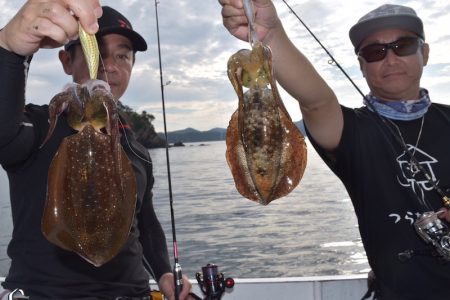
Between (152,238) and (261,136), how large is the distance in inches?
87.0

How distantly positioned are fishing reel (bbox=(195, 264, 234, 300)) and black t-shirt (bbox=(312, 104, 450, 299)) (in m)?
1.63

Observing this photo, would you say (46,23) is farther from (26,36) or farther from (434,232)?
(434,232)

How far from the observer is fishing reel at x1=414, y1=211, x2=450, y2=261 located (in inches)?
110

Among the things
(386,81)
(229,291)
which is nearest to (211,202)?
(229,291)

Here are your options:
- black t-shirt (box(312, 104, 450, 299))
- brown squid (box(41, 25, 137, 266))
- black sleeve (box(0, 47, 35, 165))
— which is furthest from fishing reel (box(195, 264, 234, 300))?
brown squid (box(41, 25, 137, 266))

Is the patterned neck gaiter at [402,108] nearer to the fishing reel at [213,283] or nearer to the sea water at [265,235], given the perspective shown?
the fishing reel at [213,283]

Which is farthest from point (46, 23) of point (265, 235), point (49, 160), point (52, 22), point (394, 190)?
point (265, 235)

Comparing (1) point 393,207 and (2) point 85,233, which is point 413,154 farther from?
(2) point 85,233

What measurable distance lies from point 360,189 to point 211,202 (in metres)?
22.4

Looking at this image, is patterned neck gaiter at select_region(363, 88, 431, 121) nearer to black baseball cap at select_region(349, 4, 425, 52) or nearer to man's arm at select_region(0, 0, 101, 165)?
black baseball cap at select_region(349, 4, 425, 52)

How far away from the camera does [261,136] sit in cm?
169

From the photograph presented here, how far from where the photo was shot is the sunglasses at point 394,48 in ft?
10.6

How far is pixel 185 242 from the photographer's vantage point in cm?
1641

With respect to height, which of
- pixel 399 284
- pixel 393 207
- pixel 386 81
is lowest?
pixel 399 284
